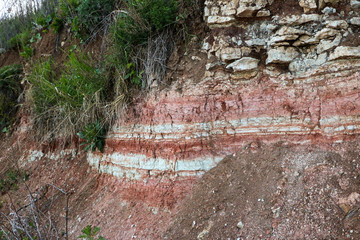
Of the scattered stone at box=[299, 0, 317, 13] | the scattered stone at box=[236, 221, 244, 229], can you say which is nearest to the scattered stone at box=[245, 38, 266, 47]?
the scattered stone at box=[299, 0, 317, 13]

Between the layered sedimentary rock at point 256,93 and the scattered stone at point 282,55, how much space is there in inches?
0.4

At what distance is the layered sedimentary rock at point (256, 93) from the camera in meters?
3.14

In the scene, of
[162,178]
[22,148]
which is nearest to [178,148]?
[162,178]

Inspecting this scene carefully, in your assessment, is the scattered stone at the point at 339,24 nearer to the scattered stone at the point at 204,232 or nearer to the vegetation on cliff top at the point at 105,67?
the vegetation on cliff top at the point at 105,67

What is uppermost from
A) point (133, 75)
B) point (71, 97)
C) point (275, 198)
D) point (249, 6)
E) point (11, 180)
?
point (249, 6)

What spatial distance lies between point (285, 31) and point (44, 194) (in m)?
4.32

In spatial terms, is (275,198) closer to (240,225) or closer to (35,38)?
(240,225)

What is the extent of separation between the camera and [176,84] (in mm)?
4016

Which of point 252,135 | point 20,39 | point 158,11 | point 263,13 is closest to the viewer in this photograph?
point 252,135

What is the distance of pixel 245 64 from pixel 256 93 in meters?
0.37

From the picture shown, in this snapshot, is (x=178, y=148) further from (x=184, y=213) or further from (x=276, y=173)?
(x=276, y=173)

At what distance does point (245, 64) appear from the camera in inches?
140

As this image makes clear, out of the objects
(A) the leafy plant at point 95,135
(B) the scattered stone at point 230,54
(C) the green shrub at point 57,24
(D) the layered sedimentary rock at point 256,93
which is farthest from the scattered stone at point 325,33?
(C) the green shrub at point 57,24

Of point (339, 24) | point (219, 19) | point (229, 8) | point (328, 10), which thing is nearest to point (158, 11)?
point (219, 19)
